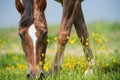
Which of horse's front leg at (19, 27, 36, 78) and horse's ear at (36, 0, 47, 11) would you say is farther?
horse's ear at (36, 0, 47, 11)

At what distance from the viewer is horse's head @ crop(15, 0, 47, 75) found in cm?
753

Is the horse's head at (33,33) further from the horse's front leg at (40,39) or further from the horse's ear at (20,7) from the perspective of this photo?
the horse's ear at (20,7)

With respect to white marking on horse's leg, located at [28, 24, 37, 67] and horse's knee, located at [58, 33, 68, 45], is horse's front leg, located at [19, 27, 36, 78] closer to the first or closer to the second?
white marking on horse's leg, located at [28, 24, 37, 67]

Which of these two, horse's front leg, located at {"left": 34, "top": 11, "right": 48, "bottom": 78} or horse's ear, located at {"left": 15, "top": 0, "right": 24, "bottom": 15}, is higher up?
horse's ear, located at {"left": 15, "top": 0, "right": 24, "bottom": 15}

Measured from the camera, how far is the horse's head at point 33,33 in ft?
24.7

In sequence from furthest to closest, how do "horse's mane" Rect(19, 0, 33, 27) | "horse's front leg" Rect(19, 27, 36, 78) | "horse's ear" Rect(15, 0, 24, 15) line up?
1. "horse's ear" Rect(15, 0, 24, 15)
2. "horse's mane" Rect(19, 0, 33, 27)
3. "horse's front leg" Rect(19, 27, 36, 78)

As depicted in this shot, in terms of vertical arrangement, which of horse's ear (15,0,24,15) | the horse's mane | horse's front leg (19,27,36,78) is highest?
horse's ear (15,0,24,15)

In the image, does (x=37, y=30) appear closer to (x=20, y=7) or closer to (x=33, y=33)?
(x=33, y=33)

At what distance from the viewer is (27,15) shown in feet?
25.5

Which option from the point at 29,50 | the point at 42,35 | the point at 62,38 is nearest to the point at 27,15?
the point at 42,35

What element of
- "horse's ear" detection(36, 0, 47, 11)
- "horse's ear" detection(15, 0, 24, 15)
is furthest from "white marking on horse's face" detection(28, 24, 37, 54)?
"horse's ear" detection(15, 0, 24, 15)

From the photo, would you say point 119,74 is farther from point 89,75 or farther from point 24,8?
point 24,8

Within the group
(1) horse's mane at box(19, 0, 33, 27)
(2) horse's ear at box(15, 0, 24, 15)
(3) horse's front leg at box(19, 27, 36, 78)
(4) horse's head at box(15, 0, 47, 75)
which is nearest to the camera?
(3) horse's front leg at box(19, 27, 36, 78)

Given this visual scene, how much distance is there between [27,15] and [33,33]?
40cm
